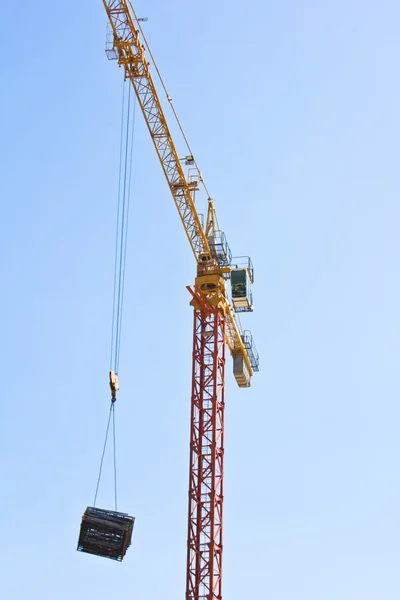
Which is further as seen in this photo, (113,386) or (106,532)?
(113,386)

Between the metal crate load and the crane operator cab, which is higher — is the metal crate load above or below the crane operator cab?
below

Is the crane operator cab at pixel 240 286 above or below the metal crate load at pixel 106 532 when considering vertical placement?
above

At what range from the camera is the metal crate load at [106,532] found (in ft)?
142

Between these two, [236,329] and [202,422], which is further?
[236,329]

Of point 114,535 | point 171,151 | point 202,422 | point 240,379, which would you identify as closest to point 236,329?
point 240,379

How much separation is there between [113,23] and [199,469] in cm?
2485

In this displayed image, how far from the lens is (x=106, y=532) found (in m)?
43.3

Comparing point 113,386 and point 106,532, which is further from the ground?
point 113,386

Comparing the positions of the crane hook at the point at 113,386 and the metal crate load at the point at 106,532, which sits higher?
the crane hook at the point at 113,386

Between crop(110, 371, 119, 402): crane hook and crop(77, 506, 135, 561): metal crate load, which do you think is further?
crop(110, 371, 119, 402): crane hook

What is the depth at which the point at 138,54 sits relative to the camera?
56625 mm

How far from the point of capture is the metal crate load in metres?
43.3

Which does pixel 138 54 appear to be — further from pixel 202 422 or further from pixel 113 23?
pixel 202 422

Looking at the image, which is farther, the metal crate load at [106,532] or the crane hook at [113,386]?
the crane hook at [113,386]
